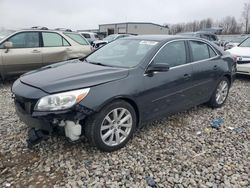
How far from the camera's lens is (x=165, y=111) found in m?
4.06

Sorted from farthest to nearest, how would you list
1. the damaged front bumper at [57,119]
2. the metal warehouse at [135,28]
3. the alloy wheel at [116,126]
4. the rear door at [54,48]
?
the metal warehouse at [135,28]
the rear door at [54,48]
the alloy wheel at [116,126]
the damaged front bumper at [57,119]

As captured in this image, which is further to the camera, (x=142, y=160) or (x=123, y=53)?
(x=123, y=53)

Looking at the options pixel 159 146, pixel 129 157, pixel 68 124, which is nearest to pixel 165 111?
pixel 159 146

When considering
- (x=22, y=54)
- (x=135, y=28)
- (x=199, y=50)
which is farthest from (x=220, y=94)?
(x=135, y=28)

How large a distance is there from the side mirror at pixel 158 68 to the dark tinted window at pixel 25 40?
468 centimetres

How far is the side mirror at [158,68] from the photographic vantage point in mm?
3613

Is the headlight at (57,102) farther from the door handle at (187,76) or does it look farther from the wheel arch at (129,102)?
the door handle at (187,76)

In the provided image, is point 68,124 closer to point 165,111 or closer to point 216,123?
point 165,111

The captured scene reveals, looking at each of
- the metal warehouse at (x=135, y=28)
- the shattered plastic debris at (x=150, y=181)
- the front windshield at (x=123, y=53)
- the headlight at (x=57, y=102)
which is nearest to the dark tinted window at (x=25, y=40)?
the front windshield at (x=123, y=53)

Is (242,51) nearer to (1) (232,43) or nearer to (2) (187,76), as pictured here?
(2) (187,76)

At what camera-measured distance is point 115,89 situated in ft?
10.7

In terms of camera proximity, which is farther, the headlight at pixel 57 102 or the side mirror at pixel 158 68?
the side mirror at pixel 158 68

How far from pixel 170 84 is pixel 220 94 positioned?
199 centimetres

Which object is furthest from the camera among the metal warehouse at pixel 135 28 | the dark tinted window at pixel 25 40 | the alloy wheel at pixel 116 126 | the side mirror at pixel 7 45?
the metal warehouse at pixel 135 28
